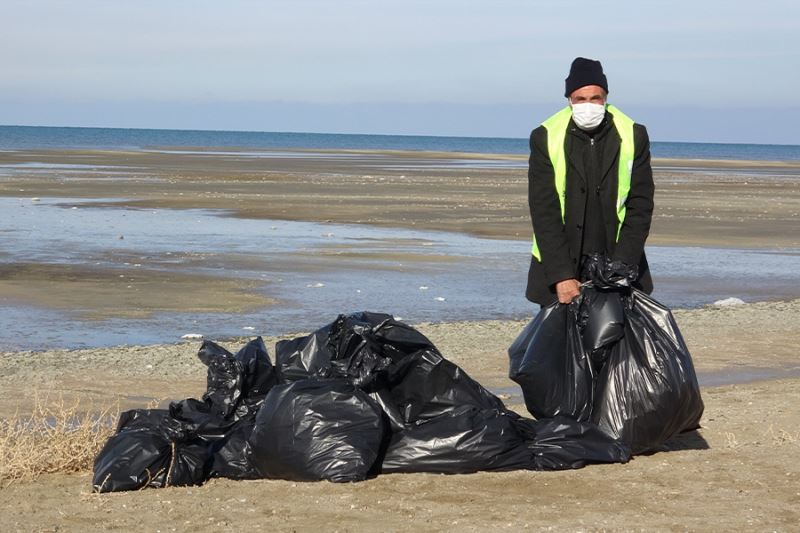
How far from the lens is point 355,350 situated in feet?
19.5

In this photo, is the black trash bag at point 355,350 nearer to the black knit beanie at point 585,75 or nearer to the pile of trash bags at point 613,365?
the pile of trash bags at point 613,365

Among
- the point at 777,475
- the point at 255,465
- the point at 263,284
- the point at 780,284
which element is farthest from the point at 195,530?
the point at 780,284

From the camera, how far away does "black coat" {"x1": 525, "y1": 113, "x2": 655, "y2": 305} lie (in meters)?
5.92

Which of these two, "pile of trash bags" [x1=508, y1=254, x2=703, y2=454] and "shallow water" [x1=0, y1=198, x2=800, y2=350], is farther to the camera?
"shallow water" [x1=0, y1=198, x2=800, y2=350]

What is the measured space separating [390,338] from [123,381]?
314 centimetres

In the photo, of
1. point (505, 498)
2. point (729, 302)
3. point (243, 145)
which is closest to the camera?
point (505, 498)

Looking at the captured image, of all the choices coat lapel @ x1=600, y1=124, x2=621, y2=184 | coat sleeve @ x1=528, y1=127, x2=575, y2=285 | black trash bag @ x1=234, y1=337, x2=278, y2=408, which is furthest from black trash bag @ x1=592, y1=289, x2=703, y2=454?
black trash bag @ x1=234, y1=337, x2=278, y2=408

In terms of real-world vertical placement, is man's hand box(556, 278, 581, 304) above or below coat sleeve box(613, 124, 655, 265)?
below

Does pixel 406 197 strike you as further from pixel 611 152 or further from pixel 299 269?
pixel 611 152

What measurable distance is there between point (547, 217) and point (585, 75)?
2.15 ft

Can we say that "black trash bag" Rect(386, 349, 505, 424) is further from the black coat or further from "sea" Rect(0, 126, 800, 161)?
"sea" Rect(0, 126, 800, 161)

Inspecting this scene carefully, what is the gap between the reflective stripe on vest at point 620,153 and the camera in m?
5.92

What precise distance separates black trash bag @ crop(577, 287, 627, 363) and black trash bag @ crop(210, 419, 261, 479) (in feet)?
5.07

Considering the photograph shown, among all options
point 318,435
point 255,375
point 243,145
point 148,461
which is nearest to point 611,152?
point 318,435
